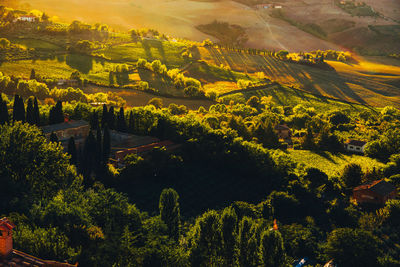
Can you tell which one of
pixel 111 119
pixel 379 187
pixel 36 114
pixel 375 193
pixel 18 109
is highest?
pixel 18 109

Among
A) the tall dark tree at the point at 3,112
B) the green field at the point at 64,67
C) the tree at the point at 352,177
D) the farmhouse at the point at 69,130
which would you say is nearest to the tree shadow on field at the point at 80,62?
the green field at the point at 64,67

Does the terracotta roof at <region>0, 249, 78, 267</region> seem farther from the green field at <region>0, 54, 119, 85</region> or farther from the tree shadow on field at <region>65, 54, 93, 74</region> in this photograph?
the tree shadow on field at <region>65, 54, 93, 74</region>

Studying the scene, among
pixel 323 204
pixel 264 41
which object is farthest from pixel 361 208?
pixel 264 41

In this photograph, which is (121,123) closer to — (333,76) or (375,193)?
(375,193)

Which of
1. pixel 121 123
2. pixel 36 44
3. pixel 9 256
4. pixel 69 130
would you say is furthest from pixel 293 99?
pixel 9 256

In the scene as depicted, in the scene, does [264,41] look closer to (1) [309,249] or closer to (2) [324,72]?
(2) [324,72]
